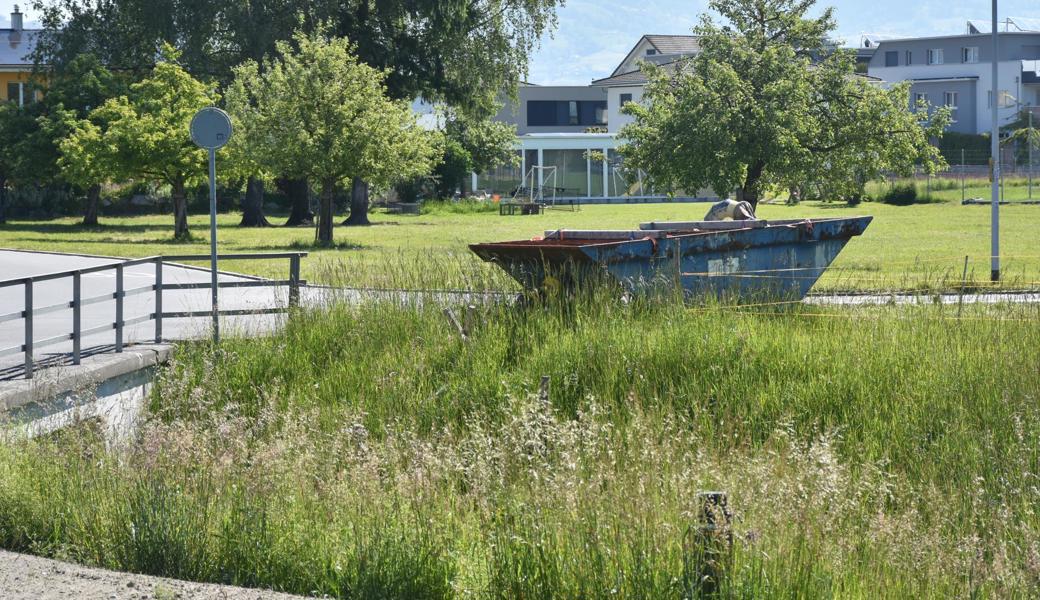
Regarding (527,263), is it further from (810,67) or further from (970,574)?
(810,67)

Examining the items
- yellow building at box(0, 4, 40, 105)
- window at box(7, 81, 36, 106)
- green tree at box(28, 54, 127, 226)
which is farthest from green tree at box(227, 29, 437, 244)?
yellow building at box(0, 4, 40, 105)

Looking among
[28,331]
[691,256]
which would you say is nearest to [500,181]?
[691,256]

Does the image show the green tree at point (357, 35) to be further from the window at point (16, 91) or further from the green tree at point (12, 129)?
the window at point (16, 91)

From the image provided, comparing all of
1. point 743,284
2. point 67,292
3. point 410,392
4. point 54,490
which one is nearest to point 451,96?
point 67,292

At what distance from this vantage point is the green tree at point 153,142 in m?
36.2

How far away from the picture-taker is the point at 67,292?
21.7 metres

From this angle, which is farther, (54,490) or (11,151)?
(11,151)

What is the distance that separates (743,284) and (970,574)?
10939 mm

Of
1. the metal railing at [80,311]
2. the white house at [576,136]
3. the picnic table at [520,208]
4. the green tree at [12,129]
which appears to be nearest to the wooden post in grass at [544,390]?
the metal railing at [80,311]

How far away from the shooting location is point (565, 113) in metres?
104

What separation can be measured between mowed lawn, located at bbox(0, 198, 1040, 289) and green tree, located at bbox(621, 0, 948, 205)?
2255 millimetres

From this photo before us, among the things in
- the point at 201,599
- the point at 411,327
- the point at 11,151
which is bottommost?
the point at 201,599

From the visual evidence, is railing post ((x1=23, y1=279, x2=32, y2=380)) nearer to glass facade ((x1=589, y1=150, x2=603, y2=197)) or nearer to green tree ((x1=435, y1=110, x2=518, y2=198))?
green tree ((x1=435, y1=110, x2=518, y2=198))

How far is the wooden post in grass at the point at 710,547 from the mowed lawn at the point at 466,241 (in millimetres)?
9292
